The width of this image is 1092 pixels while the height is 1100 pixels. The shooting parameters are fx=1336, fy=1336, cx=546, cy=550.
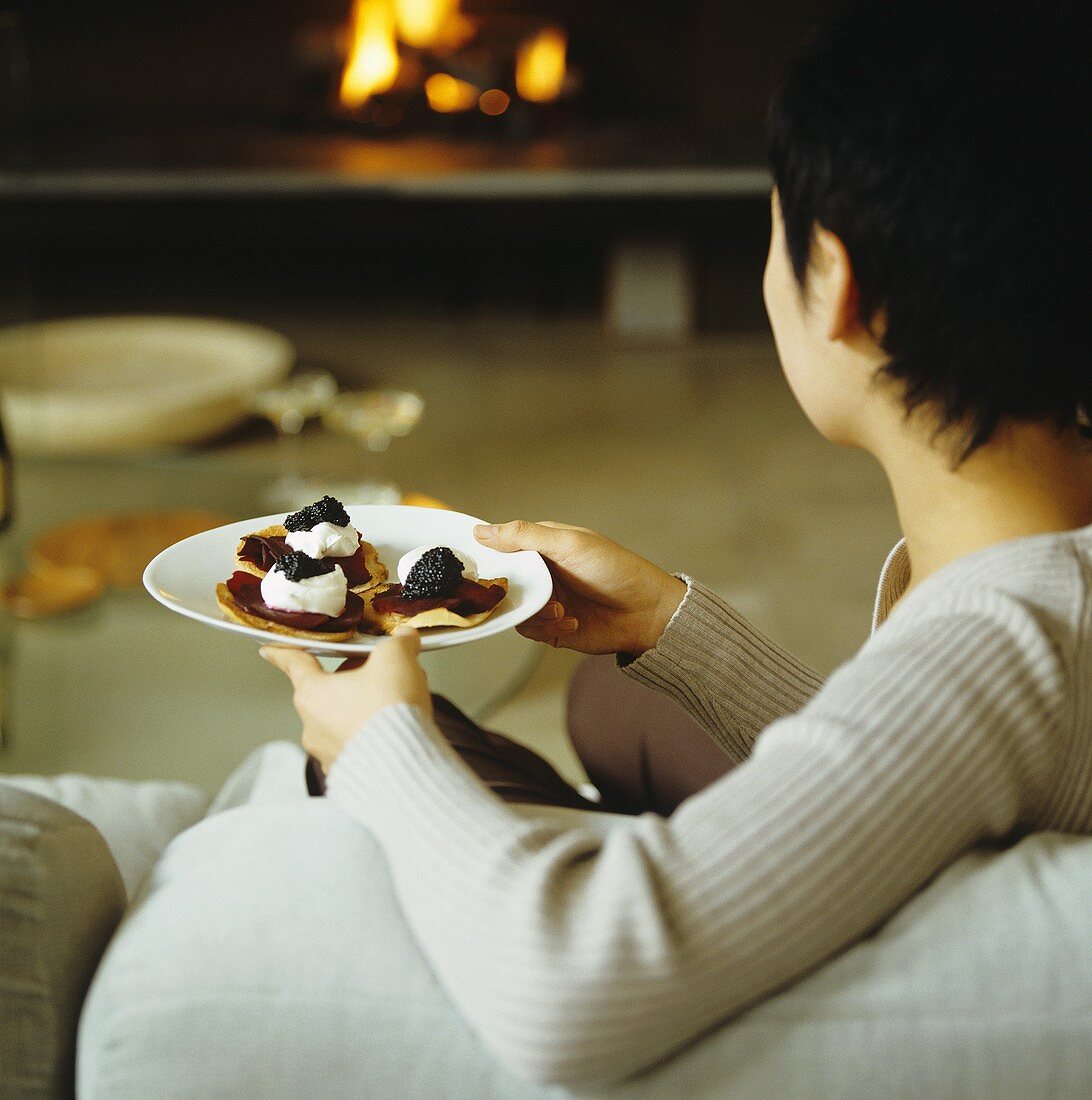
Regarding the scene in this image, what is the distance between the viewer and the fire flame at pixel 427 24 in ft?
14.5

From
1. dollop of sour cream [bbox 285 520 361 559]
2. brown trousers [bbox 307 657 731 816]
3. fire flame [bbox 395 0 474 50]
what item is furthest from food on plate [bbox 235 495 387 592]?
fire flame [bbox 395 0 474 50]

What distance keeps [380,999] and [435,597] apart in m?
0.33

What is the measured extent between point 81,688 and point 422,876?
3.63 ft

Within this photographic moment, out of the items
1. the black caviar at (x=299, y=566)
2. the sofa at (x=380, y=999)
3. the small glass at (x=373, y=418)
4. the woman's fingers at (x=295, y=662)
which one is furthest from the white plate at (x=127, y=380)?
the sofa at (x=380, y=999)

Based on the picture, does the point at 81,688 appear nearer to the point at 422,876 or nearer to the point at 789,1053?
the point at 422,876

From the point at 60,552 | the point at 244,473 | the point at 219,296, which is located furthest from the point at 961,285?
the point at 219,296

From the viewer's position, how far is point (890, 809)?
24.5 inches

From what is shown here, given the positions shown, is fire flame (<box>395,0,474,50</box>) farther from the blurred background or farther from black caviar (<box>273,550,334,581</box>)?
black caviar (<box>273,550,334,581</box>)

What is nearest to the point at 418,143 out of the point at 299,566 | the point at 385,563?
the point at 385,563

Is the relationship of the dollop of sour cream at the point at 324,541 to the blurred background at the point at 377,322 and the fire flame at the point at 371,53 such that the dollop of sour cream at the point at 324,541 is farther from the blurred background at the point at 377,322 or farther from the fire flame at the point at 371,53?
the fire flame at the point at 371,53

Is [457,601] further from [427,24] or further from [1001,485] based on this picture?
[427,24]

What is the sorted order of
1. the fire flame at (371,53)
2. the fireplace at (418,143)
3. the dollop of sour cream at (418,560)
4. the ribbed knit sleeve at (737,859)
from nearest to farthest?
the ribbed knit sleeve at (737,859) < the dollop of sour cream at (418,560) < the fireplace at (418,143) < the fire flame at (371,53)

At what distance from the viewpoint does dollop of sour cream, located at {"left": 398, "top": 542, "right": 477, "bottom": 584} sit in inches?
37.6

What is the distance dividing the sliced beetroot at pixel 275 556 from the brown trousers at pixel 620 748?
11cm
